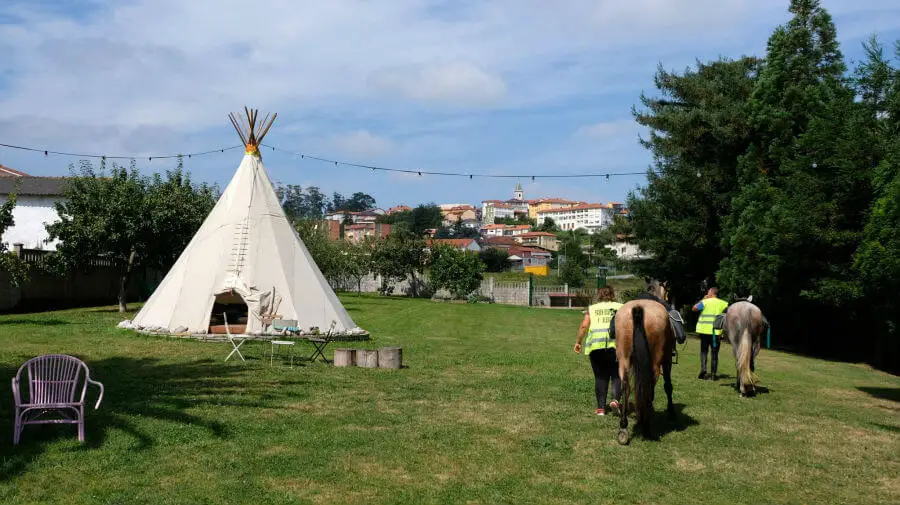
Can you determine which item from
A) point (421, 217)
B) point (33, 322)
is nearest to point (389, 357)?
point (33, 322)

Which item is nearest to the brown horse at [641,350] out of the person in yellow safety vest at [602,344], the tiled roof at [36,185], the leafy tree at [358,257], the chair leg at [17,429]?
the person in yellow safety vest at [602,344]

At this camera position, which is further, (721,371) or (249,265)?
(249,265)

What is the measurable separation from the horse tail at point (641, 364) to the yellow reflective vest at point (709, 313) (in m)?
5.70

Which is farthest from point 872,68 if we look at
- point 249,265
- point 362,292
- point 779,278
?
point 362,292

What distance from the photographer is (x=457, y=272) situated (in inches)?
1954

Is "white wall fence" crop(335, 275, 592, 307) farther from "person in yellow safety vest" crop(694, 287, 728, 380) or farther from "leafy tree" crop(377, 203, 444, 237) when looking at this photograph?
"leafy tree" crop(377, 203, 444, 237)

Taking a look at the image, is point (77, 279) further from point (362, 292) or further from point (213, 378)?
point (362, 292)

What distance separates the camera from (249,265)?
1997cm

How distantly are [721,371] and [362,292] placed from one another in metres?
43.7

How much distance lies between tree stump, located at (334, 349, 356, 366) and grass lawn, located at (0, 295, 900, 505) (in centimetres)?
49

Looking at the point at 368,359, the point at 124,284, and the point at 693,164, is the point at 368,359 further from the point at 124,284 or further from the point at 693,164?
Result: the point at 693,164

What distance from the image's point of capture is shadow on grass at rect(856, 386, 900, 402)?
14156 mm

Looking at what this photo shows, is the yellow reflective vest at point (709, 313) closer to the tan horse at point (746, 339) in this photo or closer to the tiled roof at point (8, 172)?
the tan horse at point (746, 339)

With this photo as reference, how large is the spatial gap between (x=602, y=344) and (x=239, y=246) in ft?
42.6
